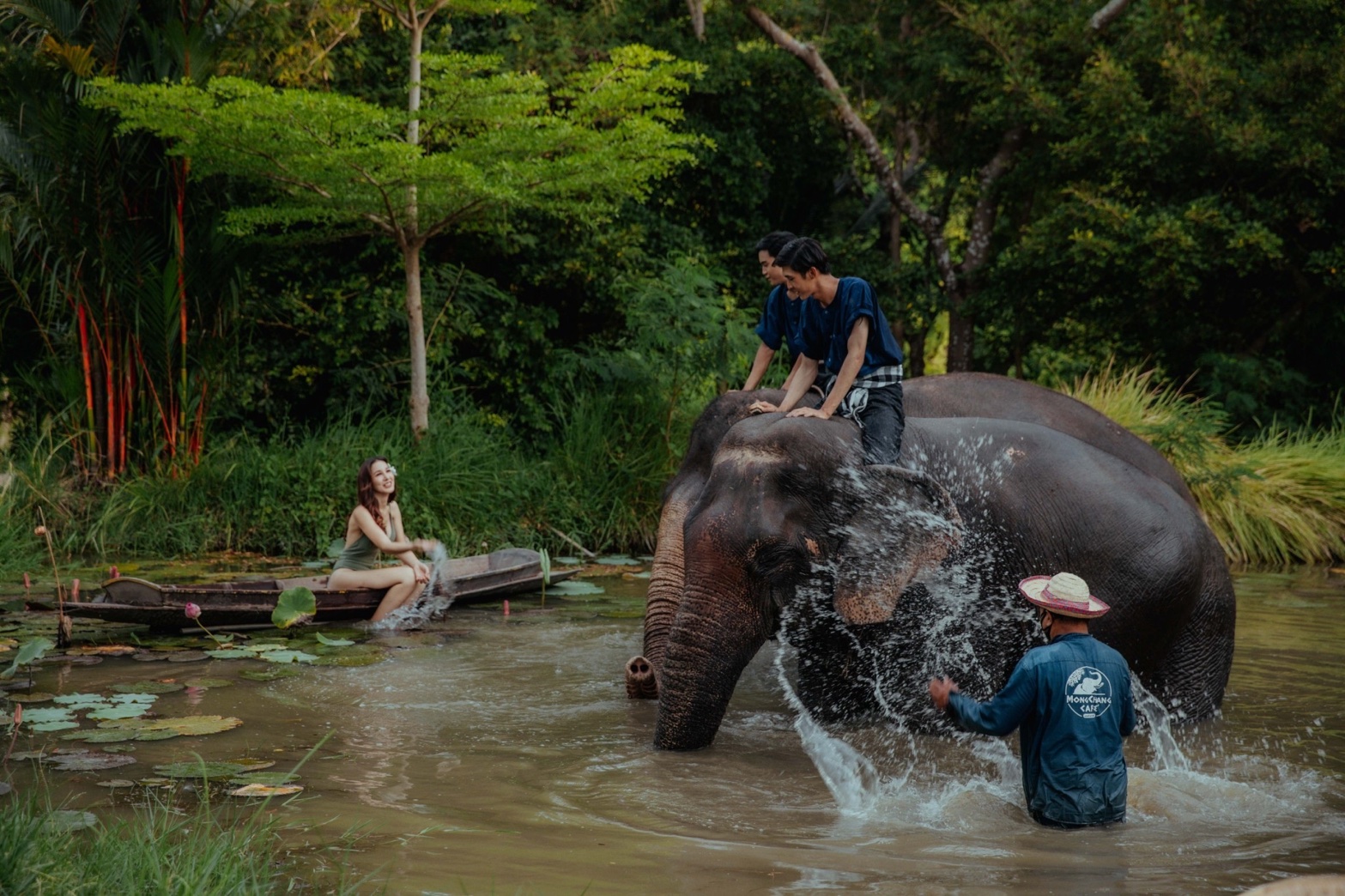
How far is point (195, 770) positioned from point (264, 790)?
420mm

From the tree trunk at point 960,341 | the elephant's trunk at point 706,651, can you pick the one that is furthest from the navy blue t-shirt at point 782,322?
the tree trunk at point 960,341

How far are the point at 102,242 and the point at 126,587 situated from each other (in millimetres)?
4948

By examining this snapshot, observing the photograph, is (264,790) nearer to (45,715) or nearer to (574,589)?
(45,715)

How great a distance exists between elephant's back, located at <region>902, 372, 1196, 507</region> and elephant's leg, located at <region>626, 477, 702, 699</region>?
1.27m

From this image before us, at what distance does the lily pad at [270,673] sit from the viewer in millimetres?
6844

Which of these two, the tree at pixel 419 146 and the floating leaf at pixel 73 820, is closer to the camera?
the floating leaf at pixel 73 820

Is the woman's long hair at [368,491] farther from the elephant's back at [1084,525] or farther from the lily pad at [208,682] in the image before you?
the elephant's back at [1084,525]

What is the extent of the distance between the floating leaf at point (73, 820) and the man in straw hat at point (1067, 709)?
2.69 metres

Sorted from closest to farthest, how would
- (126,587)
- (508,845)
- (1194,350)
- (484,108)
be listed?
(508,845) < (126,587) < (484,108) < (1194,350)

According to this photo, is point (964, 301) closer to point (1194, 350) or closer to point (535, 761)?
point (1194, 350)

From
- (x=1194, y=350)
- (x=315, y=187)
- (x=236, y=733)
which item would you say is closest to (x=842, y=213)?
(x=1194, y=350)

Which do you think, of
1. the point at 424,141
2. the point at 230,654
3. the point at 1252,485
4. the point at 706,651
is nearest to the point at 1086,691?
the point at 706,651

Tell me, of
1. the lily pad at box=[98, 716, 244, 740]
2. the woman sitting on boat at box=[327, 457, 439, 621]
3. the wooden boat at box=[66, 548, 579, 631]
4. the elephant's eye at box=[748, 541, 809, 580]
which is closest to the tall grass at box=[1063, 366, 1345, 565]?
the wooden boat at box=[66, 548, 579, 631]

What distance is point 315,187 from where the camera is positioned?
35.9 feet
